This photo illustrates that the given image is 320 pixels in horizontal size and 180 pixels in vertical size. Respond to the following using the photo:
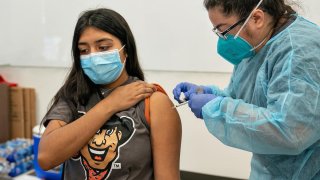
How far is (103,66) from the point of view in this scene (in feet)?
3.96

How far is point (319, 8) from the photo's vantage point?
1.70 metres

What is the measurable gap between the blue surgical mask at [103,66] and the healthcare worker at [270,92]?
35cm

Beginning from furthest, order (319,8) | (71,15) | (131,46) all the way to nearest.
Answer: (71,15)
(319,8)
(131,46)

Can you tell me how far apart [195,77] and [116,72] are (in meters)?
0.87

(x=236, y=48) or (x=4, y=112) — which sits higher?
(x=236, y=48)

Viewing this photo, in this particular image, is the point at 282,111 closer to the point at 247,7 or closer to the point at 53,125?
the point at 247,7

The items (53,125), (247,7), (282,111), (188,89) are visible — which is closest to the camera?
(282,111)

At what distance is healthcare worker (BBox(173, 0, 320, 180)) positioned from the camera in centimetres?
86

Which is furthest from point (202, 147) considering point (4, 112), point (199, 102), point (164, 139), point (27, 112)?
point (4, 112)

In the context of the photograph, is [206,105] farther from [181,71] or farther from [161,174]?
[181,71]

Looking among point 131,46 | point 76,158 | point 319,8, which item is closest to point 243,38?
point 131,46

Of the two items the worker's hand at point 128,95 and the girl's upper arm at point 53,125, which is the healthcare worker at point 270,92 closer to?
the worker's hand at point 128,95

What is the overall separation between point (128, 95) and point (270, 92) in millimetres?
530

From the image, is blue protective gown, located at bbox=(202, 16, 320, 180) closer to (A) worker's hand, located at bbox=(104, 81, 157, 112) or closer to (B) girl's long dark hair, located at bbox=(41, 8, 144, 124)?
(A) worker's hand, located at bbox=(104, 81, 157, 112)
